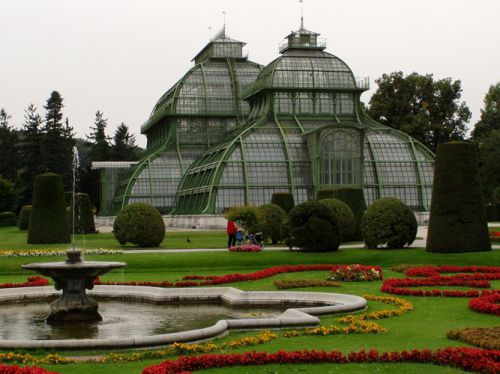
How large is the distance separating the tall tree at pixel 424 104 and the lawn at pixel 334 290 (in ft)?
153

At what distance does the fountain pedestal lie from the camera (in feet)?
61.3

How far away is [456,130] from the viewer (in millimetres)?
86688

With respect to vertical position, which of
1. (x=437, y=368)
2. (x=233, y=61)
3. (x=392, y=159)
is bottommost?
(x=437, y=368)

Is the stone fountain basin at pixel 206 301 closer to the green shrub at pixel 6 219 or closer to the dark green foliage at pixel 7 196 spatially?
the green shrub at pixel 6 219

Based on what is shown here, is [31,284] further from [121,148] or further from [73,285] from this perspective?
[121,148]

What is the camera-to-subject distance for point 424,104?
8538cm

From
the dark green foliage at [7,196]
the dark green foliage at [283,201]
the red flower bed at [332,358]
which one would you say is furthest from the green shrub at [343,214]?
the dark green foliage at [7,196]

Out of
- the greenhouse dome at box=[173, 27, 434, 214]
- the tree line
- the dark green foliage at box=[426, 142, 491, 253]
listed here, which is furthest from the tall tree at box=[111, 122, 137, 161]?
the dark green foliage at box=[426, 142, 491, 253]

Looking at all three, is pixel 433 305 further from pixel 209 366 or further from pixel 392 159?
pixel 392 159

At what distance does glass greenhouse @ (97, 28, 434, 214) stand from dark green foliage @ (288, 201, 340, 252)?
97.0 feet

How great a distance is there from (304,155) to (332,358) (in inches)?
2154

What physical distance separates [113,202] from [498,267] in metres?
58.4

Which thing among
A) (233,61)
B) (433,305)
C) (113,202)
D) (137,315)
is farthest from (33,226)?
(233,61)

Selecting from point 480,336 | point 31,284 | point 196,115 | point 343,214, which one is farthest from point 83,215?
point 480,336
